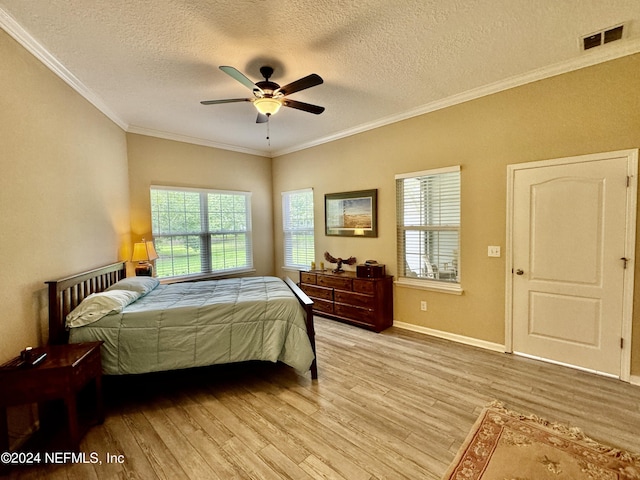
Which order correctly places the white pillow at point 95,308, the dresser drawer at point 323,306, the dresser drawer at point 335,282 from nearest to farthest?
the white pillow at point 95,308 < the dresser drawer at point 335,282 < the dresser drawer at point 323,306

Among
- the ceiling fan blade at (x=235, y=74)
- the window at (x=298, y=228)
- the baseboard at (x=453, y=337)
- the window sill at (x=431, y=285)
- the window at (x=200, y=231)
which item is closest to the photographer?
the ceiling fan blade at (x=235, y=74)

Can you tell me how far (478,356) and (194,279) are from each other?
4.23 m

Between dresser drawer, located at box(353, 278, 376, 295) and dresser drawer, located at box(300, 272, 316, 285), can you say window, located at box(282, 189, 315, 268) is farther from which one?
dresser drawer, located at box(353, 278, 376, 295)

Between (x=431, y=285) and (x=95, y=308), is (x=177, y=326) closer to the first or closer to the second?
(x=95, y=308)

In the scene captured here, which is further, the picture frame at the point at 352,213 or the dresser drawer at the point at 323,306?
the dresser drawer at the point at 323,306

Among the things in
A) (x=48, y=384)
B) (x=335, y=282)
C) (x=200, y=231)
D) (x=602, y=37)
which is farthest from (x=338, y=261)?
(x=602, y=37)

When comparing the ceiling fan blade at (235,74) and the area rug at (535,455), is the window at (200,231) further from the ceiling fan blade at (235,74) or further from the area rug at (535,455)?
the area rug at (535,455)

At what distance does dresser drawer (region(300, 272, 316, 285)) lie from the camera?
4.68m

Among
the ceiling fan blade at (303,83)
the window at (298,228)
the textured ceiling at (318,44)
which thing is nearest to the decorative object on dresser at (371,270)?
the window at (298,228)

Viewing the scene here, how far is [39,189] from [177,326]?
1.53 meters

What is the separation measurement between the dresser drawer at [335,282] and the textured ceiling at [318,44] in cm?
237

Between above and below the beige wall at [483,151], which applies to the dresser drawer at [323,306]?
below

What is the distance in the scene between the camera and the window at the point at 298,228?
5.35 m

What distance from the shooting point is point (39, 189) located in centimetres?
229
